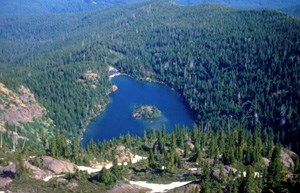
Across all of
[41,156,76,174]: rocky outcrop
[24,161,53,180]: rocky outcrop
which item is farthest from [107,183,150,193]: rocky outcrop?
[24,161,53,180]: rocky outcrop

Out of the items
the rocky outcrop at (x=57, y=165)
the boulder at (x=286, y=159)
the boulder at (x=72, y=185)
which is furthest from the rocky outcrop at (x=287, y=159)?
the boulder at (x=72, y=185)

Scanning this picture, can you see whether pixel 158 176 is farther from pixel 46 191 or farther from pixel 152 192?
pixel 46 191

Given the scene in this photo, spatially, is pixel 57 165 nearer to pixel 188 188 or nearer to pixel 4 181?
pixel 4 181

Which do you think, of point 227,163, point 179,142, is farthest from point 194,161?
point 179,142

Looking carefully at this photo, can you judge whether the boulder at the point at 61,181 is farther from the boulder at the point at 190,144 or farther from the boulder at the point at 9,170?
the boulder at the point at 190,144

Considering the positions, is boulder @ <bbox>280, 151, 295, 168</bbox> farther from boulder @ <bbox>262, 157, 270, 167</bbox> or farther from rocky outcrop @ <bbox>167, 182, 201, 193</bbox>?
rocky outcrop @ <bbox>167, 182, 201, 193</bbox>
